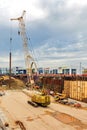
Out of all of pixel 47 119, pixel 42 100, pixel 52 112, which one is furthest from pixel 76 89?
pixel 47 119

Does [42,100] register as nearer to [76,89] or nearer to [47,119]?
[47,119]

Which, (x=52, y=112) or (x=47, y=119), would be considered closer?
(x=47, y=119)

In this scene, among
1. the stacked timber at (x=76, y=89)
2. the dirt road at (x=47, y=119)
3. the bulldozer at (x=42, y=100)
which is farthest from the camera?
the stacked timber at (x=76, y=89)

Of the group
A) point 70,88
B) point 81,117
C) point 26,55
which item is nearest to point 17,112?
point 81,117

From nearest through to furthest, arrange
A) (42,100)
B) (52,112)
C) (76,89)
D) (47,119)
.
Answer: (47,119) < (52,112) < (42,100) < (76,89)

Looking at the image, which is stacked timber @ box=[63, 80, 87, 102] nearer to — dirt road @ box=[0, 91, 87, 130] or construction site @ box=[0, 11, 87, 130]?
construction site @ box=[0, 11, 87, 130]

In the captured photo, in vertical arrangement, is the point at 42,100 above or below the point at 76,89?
below

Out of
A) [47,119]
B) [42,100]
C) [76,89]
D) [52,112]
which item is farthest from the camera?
[76,89]

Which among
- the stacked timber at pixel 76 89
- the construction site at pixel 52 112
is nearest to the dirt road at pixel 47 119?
the construction site at pixel 52 112

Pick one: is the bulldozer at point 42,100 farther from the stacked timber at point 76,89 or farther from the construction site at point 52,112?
the stacked timber at point 76,89

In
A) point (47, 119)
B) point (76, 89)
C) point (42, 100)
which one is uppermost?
point (76, 89)

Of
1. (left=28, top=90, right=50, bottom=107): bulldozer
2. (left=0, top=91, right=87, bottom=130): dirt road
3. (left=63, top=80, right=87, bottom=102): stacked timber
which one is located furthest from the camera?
(left=63, top=80, right=87, bottom=102): stacked timber

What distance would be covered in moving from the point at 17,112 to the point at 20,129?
13104 mm

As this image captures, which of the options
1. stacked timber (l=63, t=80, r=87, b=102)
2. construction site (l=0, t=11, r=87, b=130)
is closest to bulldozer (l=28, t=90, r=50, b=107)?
construction site (l=0, t=11, r=87, b=130)
